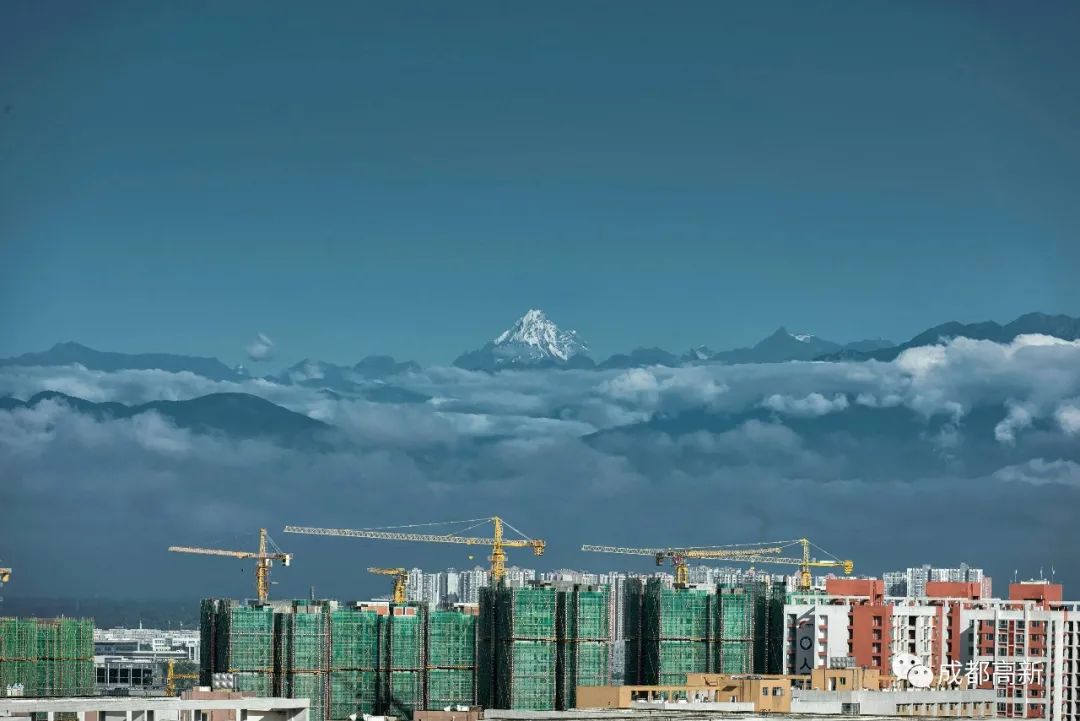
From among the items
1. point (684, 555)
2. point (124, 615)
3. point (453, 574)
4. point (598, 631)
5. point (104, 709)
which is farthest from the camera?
point (124, 615)

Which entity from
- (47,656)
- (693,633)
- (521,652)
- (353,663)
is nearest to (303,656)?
(353,663)

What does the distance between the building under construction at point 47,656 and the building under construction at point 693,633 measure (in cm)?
1717

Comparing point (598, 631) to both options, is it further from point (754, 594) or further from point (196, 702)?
point (196, 702)

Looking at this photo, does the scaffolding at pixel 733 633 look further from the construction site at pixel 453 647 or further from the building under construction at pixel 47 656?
the building under construction at pixel 47 656

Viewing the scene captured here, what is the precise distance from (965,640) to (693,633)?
30.8 ft

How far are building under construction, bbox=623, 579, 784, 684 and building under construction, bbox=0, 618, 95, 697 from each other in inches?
676

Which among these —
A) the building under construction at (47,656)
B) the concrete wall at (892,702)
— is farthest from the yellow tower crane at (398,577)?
the concrete wall at (892,702)

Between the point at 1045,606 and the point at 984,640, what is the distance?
2945 millimetres

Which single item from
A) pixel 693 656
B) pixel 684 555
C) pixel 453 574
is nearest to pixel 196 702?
pixel 693 656

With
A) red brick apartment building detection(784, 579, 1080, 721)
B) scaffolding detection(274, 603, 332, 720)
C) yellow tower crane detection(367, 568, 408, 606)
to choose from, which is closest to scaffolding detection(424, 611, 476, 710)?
scaffolding detection(274, 603, 332, 720)

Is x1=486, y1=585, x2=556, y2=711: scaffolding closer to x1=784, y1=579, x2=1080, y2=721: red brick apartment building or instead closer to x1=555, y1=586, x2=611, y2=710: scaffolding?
x1=555, y1=586, x2=611, y2=710: scaffolding

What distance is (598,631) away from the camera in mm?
62969

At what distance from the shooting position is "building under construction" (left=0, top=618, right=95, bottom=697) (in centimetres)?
6781

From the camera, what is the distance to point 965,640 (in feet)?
232
